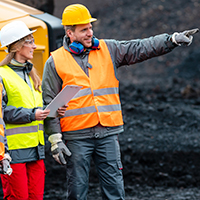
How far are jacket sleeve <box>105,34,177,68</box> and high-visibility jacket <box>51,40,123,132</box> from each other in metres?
0.11

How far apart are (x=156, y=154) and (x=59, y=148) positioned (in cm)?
306

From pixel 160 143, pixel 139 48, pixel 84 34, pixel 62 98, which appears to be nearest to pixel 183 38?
pixel 139 48

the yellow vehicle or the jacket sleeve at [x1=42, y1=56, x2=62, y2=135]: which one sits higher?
the yellow vehicle

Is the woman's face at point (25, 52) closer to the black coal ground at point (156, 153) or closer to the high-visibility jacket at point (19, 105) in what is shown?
the high-visibility jacket at point (19, 105)

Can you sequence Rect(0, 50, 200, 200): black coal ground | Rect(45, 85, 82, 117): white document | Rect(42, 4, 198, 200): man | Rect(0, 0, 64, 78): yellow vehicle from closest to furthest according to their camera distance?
Rect(45, 85, 82, 117): white document → Rect(42, 4, 198, 200): man → Rect(0, 50, 200, 200): black coal ground → Rect(0, 0, 64, 78): yellow vehicle

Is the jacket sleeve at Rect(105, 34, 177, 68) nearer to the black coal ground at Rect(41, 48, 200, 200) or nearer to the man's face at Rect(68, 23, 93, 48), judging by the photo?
the man's face at Rect(68, 23, 93, 48)

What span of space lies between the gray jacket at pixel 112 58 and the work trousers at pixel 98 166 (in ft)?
0.28

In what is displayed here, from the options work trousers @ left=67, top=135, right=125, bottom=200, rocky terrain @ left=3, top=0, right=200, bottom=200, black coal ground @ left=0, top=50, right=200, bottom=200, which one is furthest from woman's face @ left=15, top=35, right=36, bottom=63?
black coal ground @ left=0, top=50, right=200, bottom=200

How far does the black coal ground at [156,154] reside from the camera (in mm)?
5629

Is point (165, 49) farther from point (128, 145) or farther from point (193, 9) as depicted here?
point (193, 9)

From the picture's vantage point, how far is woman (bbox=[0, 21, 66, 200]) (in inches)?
143

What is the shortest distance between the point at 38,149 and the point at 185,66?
420 inches

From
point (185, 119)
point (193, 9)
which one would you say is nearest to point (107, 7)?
point (193, 9)

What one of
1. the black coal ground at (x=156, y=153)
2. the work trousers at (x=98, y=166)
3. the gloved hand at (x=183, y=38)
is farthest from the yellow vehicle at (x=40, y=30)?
the gloved hand at (x=183, y=38)
